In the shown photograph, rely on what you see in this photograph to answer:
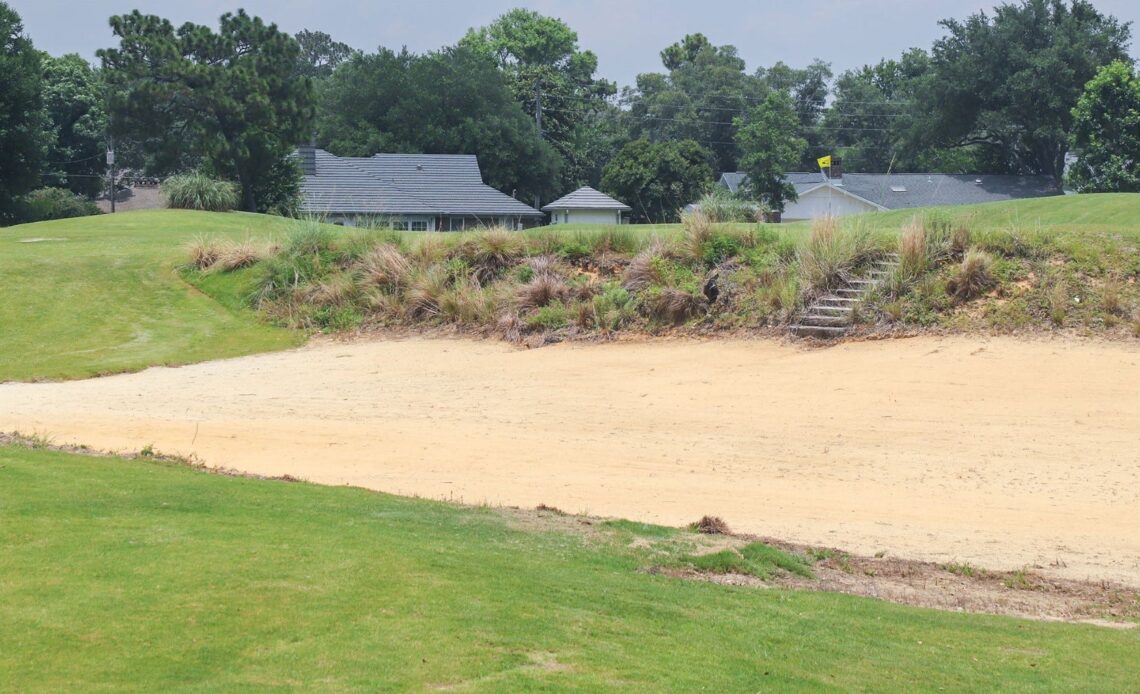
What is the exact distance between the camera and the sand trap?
1159cm

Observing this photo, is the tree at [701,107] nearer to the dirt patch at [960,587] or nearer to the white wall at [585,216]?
the white wall at [585,216]

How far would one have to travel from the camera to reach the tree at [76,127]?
73.5 metres

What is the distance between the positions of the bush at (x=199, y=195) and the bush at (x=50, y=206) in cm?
1777

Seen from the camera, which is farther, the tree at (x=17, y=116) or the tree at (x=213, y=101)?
the tree at (x=17, y=116)

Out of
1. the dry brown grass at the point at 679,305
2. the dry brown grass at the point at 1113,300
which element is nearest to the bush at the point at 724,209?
the dry brown grass at the point at 679,305

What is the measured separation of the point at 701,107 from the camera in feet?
346

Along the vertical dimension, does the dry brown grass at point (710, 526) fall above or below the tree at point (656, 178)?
below

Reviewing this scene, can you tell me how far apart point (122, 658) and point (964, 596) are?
583 cm

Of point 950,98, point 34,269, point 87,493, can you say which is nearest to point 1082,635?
point 87,493

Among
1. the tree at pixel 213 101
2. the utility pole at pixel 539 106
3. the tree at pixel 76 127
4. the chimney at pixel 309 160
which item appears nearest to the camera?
the tree at pixel 213 101

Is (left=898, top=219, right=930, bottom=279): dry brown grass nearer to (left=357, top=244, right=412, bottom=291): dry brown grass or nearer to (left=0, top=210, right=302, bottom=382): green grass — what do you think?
(left=357, top=244, right=412, bottom=291): dry brown grass

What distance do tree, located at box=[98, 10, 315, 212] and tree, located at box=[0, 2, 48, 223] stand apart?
5.52 metres

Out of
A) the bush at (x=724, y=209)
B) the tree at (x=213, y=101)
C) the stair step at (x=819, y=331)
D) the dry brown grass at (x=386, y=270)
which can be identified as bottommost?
the stair step at (x=819, y=331)

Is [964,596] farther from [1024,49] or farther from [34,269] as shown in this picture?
[1024,49]
